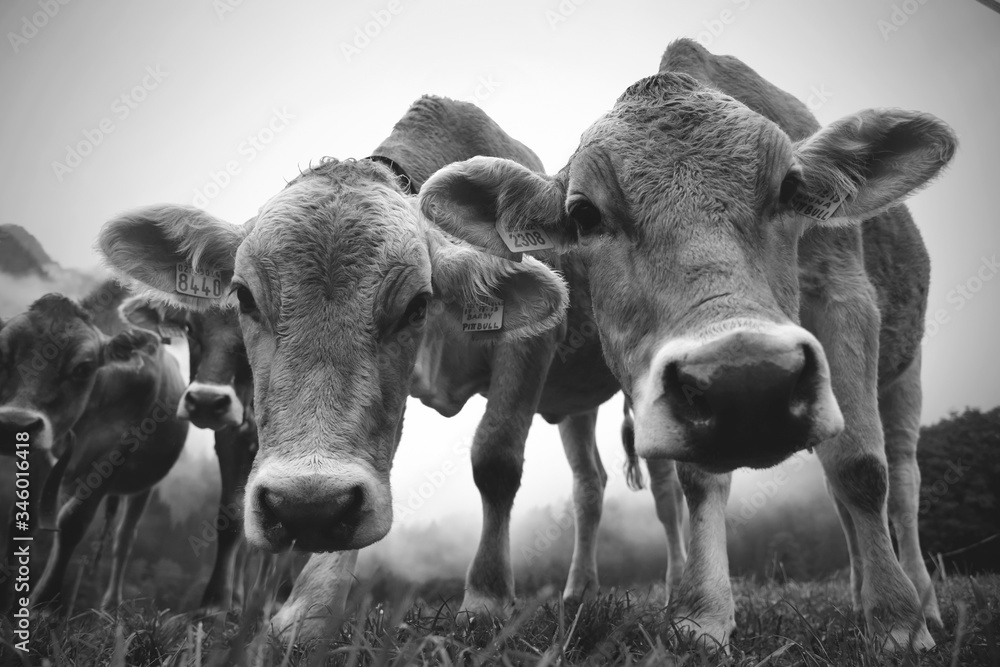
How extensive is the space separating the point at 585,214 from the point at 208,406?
316cm

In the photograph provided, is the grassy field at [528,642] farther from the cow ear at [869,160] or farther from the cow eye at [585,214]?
the cow ear at [869,160]

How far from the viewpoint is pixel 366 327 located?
2.93 m

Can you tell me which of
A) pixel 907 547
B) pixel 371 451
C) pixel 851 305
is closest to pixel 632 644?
pixel 371 451

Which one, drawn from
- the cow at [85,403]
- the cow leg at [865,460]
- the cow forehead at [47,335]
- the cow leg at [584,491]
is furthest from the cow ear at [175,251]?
the cow leg at [584,491]

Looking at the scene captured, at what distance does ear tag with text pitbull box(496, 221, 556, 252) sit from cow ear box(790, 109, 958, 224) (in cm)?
114

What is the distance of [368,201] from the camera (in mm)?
3324

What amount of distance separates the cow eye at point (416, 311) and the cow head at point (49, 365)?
343cm

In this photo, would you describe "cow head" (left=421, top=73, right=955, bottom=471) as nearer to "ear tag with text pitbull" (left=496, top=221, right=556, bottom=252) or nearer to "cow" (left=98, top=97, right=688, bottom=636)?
"ear tag with text pitbull" (left=496, top=221, right=556, bottom=252)

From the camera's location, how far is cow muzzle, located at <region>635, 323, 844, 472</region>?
206 cm

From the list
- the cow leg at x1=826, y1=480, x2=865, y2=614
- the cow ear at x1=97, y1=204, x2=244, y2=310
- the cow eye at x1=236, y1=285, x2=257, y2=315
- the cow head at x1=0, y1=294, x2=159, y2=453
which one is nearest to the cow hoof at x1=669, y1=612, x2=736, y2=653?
the cow eye at x1=236, y1=285, x2=257, y2=315

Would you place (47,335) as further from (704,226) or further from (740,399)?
(740,399)

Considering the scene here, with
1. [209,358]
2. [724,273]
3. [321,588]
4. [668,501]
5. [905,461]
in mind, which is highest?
[724,273]

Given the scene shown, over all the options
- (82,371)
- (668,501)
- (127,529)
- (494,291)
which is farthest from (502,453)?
(127,529)

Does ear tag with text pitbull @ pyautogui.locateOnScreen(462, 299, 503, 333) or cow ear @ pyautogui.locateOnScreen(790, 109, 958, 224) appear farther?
ear tag with text pitbull @ pyautogui.locateOnScreen(462, 299, 503, 333)
